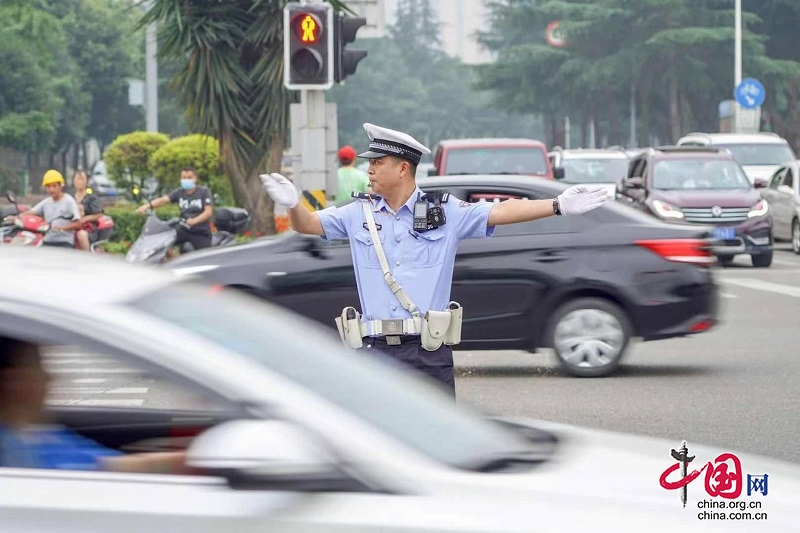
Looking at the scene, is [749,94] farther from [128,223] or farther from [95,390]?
[95,390]

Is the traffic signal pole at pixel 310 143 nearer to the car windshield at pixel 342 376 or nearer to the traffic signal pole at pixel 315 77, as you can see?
the traffic signal pole at pixel 315 77

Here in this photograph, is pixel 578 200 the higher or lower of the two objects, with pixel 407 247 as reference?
higher

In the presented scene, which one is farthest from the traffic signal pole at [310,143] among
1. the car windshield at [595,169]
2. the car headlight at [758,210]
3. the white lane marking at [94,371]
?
the car windshield at [595,169]

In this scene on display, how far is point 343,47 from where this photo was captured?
617 inches

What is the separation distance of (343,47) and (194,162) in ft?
34.1

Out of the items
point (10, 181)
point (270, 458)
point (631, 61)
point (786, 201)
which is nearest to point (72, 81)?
point (10, 181)

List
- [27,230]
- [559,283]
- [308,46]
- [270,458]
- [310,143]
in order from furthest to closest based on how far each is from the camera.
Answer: [27,230], [310,143], [308,46], [559,283], [270,458]

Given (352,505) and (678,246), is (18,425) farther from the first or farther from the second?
(678,246)

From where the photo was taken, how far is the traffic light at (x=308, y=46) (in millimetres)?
15016

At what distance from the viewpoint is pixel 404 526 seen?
3348 mm

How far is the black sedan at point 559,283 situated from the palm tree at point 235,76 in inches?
451

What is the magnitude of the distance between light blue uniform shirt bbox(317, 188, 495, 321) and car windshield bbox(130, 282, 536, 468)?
1751 mm

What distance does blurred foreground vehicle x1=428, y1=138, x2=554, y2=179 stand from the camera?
792 inches

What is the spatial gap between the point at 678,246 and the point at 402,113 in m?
118
